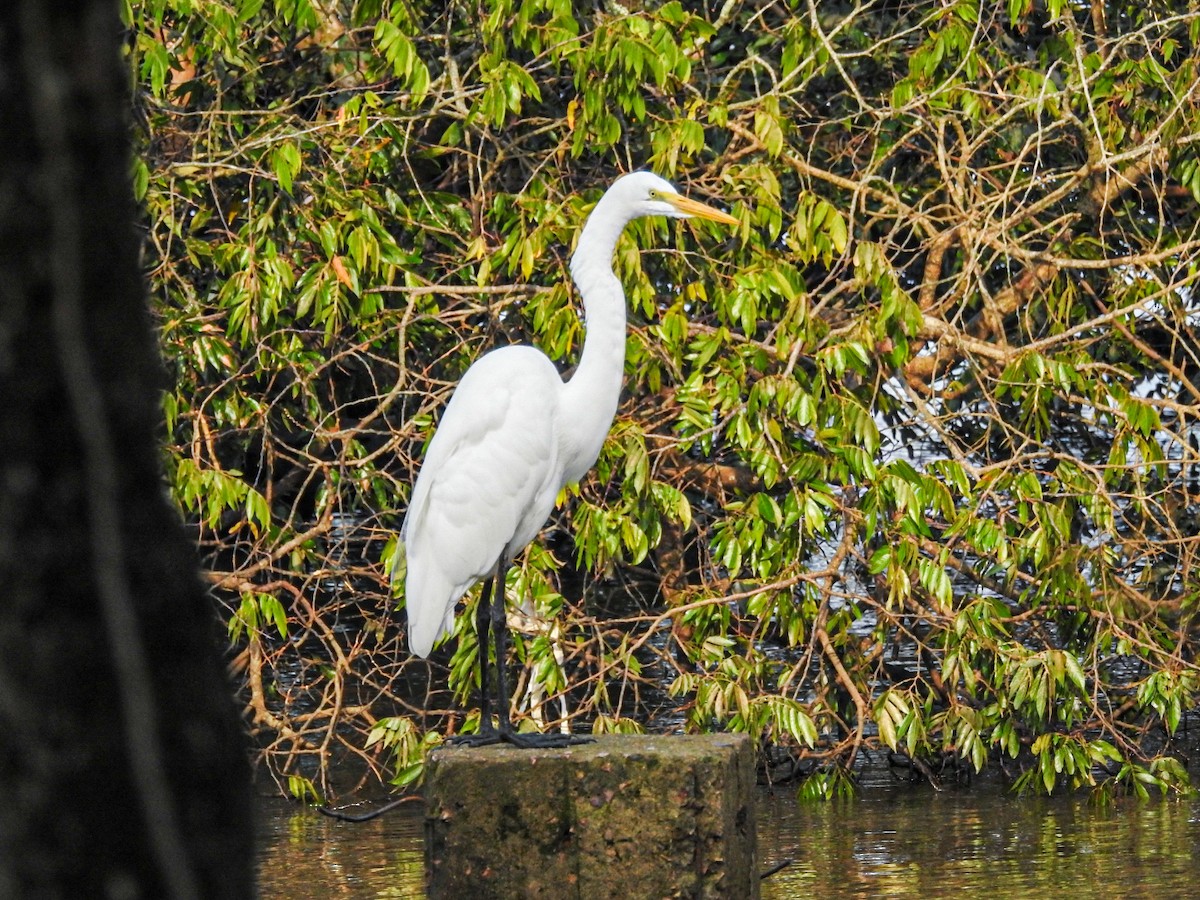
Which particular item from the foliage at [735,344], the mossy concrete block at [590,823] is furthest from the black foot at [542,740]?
the foliage at [735,344]

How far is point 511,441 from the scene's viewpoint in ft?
17.4

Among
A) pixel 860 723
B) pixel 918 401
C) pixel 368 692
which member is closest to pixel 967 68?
pixel 918 401

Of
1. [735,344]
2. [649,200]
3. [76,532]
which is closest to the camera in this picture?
[76,532]

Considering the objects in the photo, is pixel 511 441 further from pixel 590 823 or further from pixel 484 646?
pixel 590 823

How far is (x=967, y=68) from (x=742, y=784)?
3632mm

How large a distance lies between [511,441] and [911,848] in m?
2.18

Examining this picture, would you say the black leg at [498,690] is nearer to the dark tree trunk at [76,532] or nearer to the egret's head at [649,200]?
the egret's head at [649,200]

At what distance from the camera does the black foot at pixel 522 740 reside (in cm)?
434

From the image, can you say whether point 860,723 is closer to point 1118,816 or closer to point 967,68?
point 1118,816

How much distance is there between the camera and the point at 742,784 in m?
4.06

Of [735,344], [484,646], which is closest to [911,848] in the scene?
[484,646]

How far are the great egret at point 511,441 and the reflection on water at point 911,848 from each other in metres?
0.98

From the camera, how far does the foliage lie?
6.31 m

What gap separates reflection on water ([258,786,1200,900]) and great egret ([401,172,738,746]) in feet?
3.22
